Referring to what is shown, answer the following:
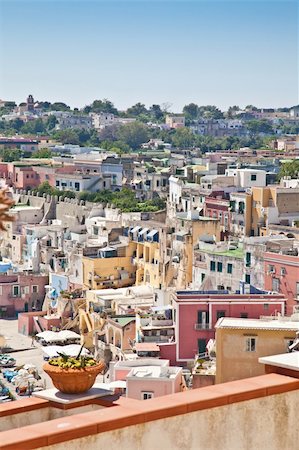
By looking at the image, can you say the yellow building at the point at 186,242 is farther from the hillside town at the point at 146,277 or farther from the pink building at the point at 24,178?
the pink building at the point at 24,178

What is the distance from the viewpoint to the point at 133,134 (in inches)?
2143

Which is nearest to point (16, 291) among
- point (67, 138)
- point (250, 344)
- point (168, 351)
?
point (168, 351)

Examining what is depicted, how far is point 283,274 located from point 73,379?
11210mm

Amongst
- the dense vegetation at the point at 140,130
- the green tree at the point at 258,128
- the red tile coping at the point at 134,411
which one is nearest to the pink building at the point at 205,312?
the red tile coping at the point at 134,411

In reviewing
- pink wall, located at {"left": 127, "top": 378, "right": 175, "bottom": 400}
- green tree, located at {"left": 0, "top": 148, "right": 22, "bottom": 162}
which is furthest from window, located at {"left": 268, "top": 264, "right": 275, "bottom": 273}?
green tree, located at {"left": 0, "top": 148, "right": 22, "bottom": 162}

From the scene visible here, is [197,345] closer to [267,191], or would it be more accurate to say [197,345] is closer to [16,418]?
[267,191]

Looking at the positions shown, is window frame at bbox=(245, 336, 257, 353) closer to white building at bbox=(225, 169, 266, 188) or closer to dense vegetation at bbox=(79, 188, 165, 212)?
white building at bbox=(225, 169, 266, 188)

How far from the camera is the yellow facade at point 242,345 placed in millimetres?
8148

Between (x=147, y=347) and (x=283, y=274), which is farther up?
(x=283, y=274)

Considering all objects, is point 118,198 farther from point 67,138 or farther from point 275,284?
point 67,138

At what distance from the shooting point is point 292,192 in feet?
58.7

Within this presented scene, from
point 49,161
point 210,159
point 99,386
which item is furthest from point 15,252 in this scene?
point 99,386

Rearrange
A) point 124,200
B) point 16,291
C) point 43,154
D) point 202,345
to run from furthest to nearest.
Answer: point 43,154
point 124,200
point 16,291
point 202,345

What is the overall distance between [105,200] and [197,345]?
13.8m
